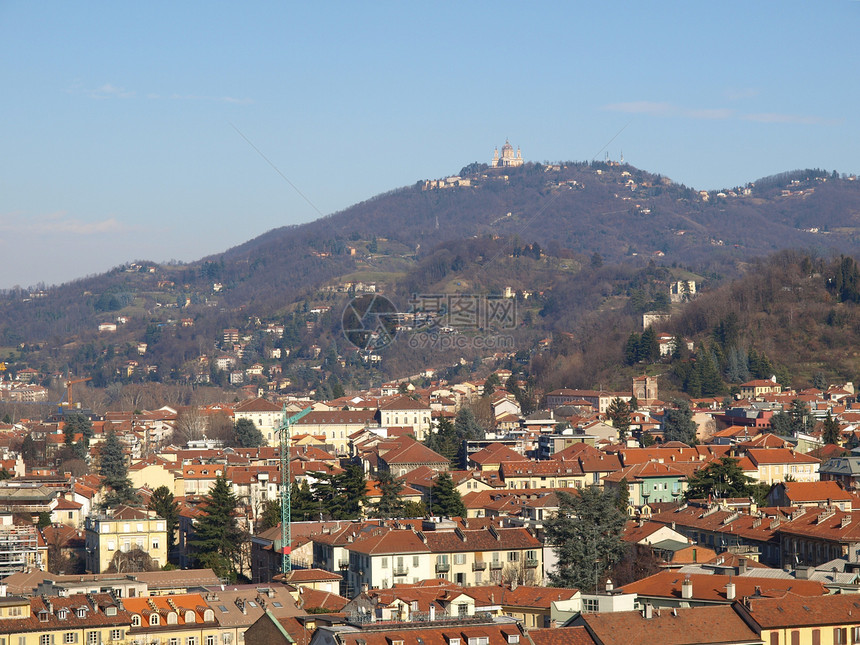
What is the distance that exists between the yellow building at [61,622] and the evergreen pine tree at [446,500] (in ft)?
54.7

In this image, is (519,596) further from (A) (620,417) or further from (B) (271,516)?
(A) (620,417)

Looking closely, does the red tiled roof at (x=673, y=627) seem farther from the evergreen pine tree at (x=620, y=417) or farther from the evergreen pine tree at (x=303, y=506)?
the evergreen pine tree at (x=620, y=417)

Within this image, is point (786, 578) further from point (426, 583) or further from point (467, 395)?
point (467, 395)

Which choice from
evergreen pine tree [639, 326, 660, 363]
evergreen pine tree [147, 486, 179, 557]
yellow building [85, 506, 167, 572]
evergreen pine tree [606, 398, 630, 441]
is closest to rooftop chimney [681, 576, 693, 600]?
yellow building [85, 506, 167, 572]

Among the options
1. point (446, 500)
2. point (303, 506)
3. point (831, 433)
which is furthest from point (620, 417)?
point (303, 506)

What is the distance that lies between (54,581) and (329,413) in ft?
155

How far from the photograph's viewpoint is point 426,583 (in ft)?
98.8

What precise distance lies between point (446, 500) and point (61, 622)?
17.8m

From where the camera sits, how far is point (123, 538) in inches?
1545

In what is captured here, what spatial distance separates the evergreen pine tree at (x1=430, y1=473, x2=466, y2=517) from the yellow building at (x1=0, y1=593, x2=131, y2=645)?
1666 cm

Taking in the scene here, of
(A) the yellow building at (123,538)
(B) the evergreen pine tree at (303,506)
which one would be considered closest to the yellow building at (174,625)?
(A) the yellow building at (123,538)

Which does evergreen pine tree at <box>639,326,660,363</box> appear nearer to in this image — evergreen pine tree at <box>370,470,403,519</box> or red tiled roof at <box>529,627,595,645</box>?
evergreen pine tree at <box>370,470,403,519</box>

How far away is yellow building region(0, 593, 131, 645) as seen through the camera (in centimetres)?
2584

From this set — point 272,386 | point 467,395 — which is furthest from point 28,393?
point 467,395
